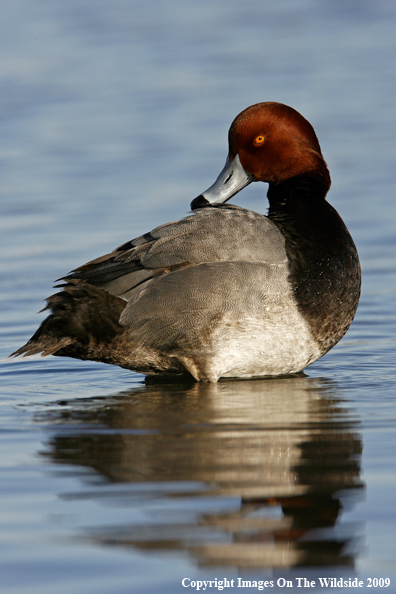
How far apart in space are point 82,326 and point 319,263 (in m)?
1.28

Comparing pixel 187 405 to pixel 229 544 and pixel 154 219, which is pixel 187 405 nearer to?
pixel 229 544

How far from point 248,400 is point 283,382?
1.64ft

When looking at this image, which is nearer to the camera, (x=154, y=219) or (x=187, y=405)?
(x=187, y=405)

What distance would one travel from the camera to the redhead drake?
4762 mm

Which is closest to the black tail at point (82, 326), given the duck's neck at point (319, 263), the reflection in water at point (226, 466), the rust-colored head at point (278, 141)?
the reflection in water at point (226, 466)

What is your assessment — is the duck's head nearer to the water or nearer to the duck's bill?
the duck's bill

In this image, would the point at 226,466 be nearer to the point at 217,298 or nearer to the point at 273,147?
the point at 217,298

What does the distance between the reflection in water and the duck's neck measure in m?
0.37

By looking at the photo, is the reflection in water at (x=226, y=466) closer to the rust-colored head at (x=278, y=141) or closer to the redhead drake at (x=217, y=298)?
the redhead drake at (x=217, y=298)

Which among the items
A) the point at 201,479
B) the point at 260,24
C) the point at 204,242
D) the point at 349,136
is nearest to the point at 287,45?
the point at 260,24

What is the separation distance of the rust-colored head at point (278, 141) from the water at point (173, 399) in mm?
1145

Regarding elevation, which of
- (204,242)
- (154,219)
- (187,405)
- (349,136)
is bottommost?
(187,405)

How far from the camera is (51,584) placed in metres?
2.68

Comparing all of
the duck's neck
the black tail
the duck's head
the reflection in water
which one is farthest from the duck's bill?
the reflection in water
